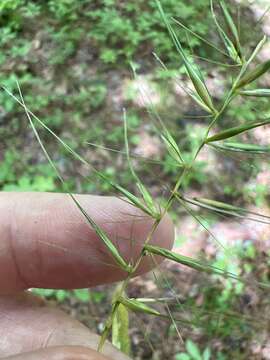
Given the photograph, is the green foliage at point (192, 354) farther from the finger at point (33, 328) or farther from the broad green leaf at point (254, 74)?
the broad green leaf at point (254, 74)

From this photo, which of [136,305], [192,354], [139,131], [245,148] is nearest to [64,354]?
[136,305]

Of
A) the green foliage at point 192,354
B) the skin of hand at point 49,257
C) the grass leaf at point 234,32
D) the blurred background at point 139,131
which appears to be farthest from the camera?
the blurred background at point 139,131

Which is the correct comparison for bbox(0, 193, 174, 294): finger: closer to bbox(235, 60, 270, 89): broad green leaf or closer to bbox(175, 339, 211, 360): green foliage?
bbox(235, 60, 270, 89): broad green leaf

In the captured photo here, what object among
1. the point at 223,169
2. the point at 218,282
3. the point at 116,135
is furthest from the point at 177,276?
the point at 116,135

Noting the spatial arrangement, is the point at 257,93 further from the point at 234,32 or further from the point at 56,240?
the point at 56,240

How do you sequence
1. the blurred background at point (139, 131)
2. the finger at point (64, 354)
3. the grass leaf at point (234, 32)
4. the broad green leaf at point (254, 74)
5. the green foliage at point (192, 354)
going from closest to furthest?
the broad green leaf at point (254, 74) → the grass leaf at point (234, 32) → the finger at point (64, 354) → the green foliage at point (192, 354) → the blurred background at point (139, 131)

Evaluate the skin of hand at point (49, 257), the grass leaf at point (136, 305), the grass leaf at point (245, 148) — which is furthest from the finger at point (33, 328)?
the grass leaf at point (245, 148)

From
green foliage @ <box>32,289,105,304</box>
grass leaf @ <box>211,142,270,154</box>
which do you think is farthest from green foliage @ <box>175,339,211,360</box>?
grass leaf @ <box>211,142,270,154</box>
